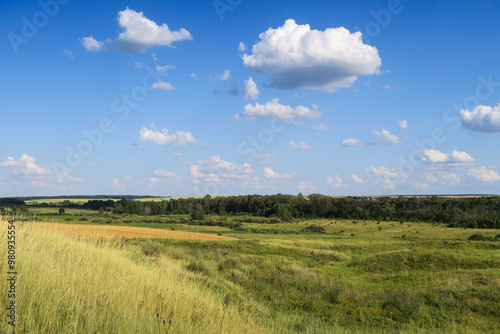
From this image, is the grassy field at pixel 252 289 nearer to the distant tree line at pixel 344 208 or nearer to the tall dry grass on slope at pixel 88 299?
the tall dry grass on slope at pixel 88 299

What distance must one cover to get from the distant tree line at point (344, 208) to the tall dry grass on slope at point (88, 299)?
7876 cm

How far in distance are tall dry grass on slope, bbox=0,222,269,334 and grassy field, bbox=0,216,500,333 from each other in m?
0.03

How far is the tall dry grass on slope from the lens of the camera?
204 inches

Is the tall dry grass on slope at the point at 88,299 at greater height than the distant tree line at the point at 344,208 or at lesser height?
greater

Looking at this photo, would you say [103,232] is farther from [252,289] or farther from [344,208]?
[344,208]

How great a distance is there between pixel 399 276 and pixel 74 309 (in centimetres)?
2190

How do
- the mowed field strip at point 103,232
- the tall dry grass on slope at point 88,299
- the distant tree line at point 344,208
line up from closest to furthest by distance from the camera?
1. the tall dry grass on slope at point 88,299
2. the mowed field strip at point 103,232
3. the distant tree line at point 344,208

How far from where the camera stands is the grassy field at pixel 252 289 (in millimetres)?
5824

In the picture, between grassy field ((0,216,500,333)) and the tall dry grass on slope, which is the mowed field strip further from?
the tall dry grass on slope

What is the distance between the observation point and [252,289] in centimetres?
1766

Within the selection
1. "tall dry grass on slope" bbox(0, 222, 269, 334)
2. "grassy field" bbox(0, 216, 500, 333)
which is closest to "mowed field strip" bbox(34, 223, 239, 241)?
"grassy field" bbox(0, 216, 500, 333)

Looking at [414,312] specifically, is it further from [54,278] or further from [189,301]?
[54,278]

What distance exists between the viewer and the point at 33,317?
493 cm

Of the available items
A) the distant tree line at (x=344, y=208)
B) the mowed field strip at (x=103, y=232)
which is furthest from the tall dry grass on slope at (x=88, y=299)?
the distant tree line at (x=344, y=208)
